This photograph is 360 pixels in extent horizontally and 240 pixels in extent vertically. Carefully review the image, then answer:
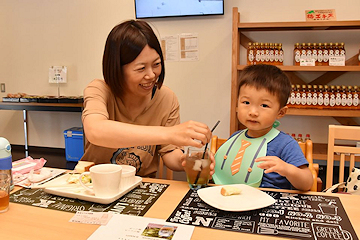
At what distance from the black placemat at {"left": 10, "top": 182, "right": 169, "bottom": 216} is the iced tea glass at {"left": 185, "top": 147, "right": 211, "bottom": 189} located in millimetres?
109

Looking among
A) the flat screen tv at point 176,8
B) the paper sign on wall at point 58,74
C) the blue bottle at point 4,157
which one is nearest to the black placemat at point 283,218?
the blue bottle at point 4,157

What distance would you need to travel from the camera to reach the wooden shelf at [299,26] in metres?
3.02

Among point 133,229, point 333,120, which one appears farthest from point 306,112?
point 133,229

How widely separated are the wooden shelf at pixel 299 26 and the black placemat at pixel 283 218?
2.48m

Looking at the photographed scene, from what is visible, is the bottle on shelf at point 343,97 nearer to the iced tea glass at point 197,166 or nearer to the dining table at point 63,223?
the dining table at point 63,223

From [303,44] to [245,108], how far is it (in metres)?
2.21

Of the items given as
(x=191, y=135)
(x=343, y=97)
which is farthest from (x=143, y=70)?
(x=343, y=97)

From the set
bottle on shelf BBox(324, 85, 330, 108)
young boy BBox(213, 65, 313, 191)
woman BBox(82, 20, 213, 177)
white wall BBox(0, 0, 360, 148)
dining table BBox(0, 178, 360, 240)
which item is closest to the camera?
dining table BBox(0, 178, 360, 240)

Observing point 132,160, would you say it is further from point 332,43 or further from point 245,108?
point 332,43

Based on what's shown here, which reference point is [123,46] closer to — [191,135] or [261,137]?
[191,135]

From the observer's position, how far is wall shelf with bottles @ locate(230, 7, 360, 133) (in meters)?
3.03

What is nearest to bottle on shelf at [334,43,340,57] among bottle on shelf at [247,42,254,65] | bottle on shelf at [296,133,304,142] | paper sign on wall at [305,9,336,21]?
paper sign on wall at [305,9,336,21]

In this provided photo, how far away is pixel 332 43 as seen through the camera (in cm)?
320

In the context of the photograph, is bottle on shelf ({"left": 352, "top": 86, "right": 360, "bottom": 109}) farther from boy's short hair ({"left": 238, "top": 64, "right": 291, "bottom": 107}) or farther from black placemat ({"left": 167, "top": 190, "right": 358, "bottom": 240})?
black placemat ({"left": 167, "top": 190, "right": 358, "bottom": 240})
